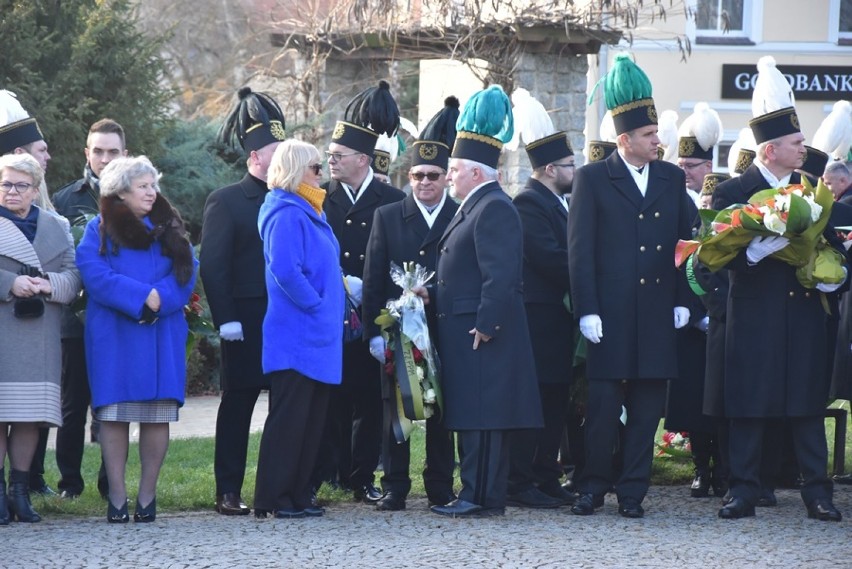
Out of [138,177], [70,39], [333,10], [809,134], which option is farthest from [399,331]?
[809,134]

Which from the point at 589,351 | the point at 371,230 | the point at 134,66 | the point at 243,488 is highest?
the point at 134,66

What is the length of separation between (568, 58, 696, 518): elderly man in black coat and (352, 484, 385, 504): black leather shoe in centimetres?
116

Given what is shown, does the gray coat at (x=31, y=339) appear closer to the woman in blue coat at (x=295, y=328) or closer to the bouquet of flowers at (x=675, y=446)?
the woman in blue coat at (x=295, y=328)

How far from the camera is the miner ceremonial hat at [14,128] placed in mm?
8219

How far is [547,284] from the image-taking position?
842 cm

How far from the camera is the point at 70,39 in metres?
13.8

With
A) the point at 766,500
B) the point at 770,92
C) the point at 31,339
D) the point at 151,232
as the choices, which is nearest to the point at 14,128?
the point at 151,232

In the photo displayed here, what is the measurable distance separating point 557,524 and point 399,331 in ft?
4.24

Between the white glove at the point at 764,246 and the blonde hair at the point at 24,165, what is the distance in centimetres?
365

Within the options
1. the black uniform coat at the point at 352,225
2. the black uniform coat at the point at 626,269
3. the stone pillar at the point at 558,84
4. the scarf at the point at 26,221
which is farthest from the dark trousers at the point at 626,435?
the stone pillar at the point at 558,84

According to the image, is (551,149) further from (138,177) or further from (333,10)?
(333,10)

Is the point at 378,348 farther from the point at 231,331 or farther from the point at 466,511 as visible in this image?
the point at 466,511

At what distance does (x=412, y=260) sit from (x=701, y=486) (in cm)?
219

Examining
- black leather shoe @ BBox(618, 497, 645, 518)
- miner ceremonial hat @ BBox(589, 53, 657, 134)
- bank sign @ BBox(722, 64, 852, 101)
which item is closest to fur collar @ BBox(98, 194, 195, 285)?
miner ceremonial hat @ BBox(589, 53, 657, 134)
